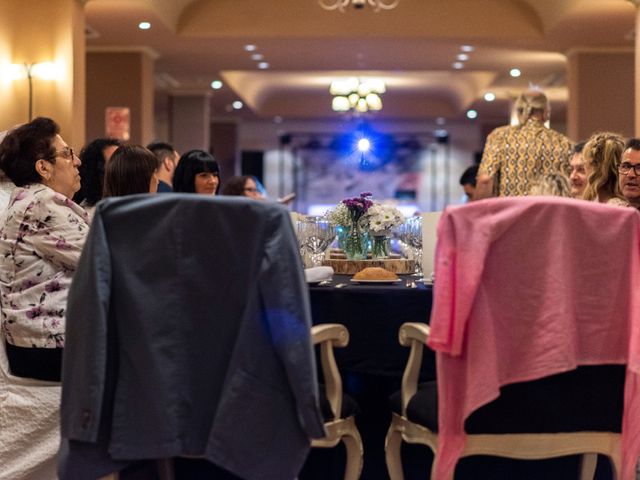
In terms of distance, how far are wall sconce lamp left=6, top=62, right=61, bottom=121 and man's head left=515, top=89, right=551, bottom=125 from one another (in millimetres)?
5550

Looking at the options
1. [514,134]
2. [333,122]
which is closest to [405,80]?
[333,122]

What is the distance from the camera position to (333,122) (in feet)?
83.0

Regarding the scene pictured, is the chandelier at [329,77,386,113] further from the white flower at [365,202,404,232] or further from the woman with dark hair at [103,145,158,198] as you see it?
the woman with dark hair at [103,145,158,198]

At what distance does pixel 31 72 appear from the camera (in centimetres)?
1004

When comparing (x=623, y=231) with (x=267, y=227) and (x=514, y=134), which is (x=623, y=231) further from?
(x=514, y=134)

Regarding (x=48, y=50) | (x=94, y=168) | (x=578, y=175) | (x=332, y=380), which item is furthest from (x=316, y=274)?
(x=48, y=50)

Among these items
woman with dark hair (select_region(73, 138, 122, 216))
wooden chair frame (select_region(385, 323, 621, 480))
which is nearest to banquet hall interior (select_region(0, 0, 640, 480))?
wooden chair frame (select_region(385, 323, 621, 480))

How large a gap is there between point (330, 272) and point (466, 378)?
99cm

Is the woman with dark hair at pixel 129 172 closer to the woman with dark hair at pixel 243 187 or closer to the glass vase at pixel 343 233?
the glass vase at pixel 343 233

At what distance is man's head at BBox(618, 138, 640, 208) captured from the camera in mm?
4117

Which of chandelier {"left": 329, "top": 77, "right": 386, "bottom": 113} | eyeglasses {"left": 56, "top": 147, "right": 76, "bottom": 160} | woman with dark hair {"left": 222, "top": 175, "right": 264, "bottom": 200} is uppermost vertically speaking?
chandelier {"left": 329, "top": 77, "right": 386, "bottom": 113}

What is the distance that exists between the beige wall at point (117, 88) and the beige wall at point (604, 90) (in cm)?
557

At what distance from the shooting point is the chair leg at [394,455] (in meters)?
3.24

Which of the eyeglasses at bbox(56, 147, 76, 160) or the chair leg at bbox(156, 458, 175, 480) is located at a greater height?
the eyeglasses at bbox(56, 147, 76, 160)
